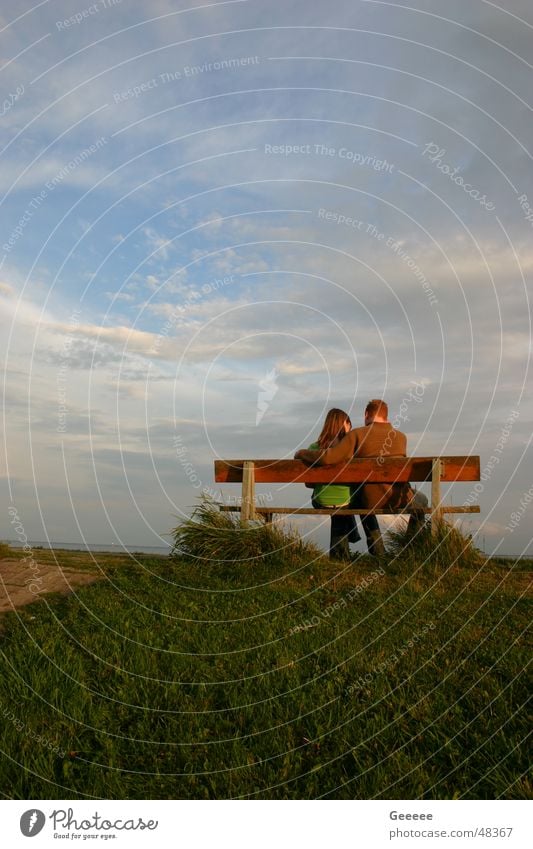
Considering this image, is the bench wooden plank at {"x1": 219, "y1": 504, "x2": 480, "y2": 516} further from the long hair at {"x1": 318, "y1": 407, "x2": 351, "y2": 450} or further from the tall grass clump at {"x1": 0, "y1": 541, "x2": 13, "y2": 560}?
the tall grass clump at {"x1": 0, "y1": 541, "x2": 13, "y2": 560}

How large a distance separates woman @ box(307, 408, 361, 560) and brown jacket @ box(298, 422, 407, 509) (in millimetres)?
250

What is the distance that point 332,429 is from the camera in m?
10.3

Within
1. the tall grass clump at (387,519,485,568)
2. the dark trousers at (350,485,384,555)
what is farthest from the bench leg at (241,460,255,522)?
the tall grass clump at (387,519,485,568)

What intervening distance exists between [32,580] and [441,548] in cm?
512

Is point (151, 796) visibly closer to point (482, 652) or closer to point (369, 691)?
point (369, 691)

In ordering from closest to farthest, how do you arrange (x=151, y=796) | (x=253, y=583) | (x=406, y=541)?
(x=151, y=796), (x=253, y=583), (x=406, y=541)

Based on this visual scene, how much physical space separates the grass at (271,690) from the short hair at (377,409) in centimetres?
276

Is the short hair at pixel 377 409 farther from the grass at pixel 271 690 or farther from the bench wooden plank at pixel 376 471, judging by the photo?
the grass at pixel 271 690

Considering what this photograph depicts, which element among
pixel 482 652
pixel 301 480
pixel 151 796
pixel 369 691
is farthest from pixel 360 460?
pixel 151 796

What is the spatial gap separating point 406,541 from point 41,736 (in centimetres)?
587

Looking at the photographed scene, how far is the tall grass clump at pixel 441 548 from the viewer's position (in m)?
8.79

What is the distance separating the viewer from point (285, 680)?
5.24 meters
